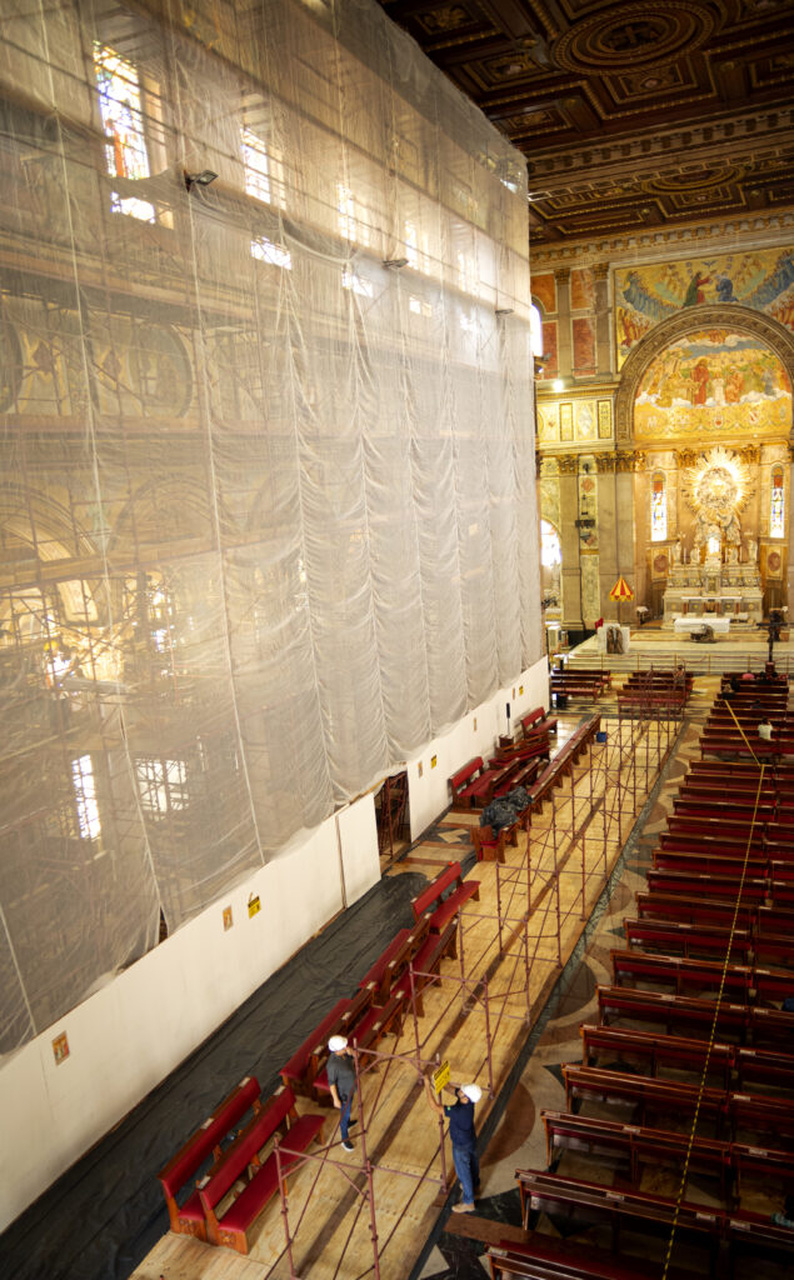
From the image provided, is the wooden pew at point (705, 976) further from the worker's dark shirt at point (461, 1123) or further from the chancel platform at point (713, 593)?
the chancel platform at point (713, 593)

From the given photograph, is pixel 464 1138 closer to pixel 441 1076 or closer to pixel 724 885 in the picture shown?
pixel 441 1076

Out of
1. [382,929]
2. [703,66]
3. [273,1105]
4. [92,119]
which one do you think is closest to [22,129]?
[92,119]

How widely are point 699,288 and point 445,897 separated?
80.0 ft

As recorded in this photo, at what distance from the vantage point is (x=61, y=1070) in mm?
8500

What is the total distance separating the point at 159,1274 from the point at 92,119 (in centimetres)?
1020

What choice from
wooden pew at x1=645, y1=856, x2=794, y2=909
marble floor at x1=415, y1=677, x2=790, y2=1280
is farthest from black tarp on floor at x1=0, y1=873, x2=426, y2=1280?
wooden pew at x1=645, y1=856, x2=794, y2=909

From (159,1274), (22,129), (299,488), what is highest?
(22,129)

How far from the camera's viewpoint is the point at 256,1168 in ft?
27.8

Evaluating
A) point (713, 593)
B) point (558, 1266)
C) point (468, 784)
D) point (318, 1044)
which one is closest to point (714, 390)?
point (713, 593)

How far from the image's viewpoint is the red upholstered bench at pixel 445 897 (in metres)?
12.1

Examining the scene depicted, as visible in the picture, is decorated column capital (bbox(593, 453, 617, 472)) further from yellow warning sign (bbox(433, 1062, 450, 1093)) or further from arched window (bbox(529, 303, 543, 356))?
yellow warning sign (bbox(433, 1062, 450, 1093))

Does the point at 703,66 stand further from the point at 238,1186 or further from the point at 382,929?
the point at 238,1186

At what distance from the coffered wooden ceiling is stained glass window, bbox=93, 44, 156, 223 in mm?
8921

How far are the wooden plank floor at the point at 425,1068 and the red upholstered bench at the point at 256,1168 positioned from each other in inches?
8.0
